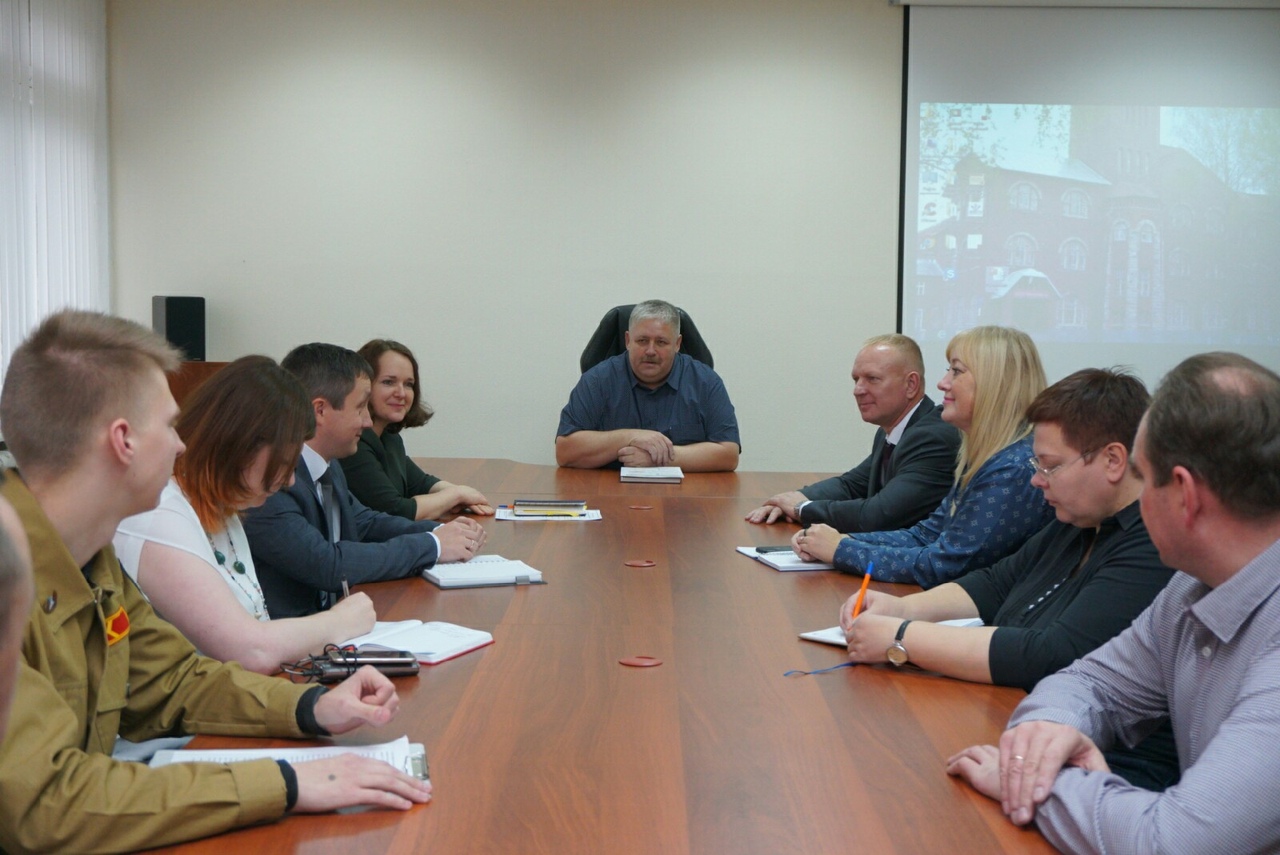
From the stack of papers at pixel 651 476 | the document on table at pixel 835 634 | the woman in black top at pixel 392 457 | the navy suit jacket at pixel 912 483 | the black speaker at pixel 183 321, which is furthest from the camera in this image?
the black speaker at pixel 183 321

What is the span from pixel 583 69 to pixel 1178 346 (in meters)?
3.84

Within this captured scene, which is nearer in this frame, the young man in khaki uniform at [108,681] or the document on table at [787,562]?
the young man in khaki uniform at [108,681]

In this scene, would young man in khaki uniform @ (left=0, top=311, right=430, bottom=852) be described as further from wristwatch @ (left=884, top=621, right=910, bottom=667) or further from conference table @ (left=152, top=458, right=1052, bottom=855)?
wristwatch @ (left=884, top=621, right=910, bottom=667)

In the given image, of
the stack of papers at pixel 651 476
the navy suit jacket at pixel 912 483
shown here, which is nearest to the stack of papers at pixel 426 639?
the navy suit jacket at pixel 912 483

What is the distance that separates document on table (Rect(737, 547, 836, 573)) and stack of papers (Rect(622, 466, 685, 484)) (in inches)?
61.2

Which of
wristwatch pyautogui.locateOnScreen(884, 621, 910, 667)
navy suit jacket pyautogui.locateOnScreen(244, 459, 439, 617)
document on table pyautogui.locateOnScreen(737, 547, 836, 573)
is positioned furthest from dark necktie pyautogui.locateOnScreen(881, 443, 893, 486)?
wristwatch pyautogui.locateOnScreen(884, 621, 910, 667)

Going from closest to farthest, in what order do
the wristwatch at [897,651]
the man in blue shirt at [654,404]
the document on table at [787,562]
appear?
the wristwatch at [897,651], the document on table at [787,562], the man in blue shirt at [654,404]

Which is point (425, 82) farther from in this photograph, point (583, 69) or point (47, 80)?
point (47, 80)

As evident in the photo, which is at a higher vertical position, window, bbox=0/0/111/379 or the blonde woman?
window, bbox=0/0/111/379

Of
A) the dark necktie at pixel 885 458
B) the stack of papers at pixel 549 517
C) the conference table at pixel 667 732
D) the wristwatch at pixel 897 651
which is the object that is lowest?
the stack of papers at pixel 549 517

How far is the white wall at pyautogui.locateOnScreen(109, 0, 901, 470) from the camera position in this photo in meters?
6.91

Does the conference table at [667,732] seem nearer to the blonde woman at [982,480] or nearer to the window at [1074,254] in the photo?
the blonde woman at [982,480]

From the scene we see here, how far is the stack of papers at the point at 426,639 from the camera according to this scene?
2.29m

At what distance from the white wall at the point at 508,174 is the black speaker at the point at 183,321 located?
18 cm
